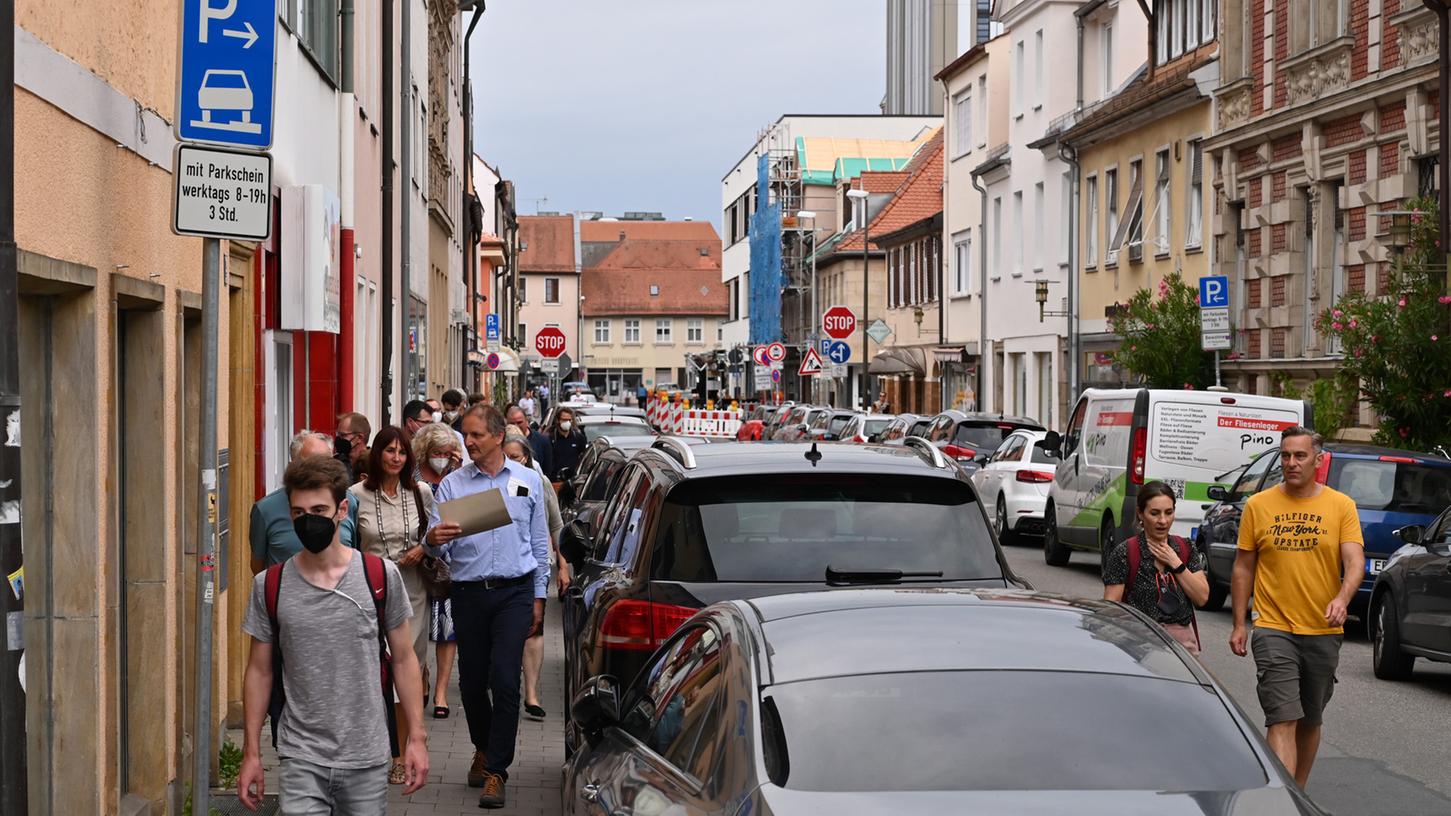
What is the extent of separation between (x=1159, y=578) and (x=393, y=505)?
368cm

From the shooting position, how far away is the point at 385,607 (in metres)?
6.41

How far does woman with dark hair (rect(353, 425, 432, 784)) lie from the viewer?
9.73 metres

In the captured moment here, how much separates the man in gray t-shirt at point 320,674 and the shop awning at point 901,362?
52.1m

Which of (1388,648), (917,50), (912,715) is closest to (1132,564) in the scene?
(912,715)

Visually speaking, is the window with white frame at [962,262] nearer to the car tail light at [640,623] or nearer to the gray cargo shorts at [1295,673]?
the gray cargo shorts at [1295,673]

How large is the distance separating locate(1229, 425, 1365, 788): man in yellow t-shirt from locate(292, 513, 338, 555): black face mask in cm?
487

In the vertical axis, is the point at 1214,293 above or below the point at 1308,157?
below

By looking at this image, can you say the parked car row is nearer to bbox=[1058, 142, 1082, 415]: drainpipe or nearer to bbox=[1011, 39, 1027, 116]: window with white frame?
bbox=[1058, 142, 1082, 415]: drainpipe

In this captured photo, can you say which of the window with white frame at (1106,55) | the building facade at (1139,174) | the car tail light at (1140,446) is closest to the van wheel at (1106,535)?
the car tail light at (1140,446)

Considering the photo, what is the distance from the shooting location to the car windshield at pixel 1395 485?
17.2 metres

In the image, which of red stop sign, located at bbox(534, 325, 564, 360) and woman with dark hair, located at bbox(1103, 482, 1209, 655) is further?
red stop sign, located at bbox(534, 325, 564, 360)

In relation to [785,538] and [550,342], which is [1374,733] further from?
[550,342]

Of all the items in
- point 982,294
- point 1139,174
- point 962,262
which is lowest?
point 982,294

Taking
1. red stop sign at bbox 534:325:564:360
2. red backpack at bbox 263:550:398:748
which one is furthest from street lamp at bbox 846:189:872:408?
red backpack at bbox 263:550:398:748
